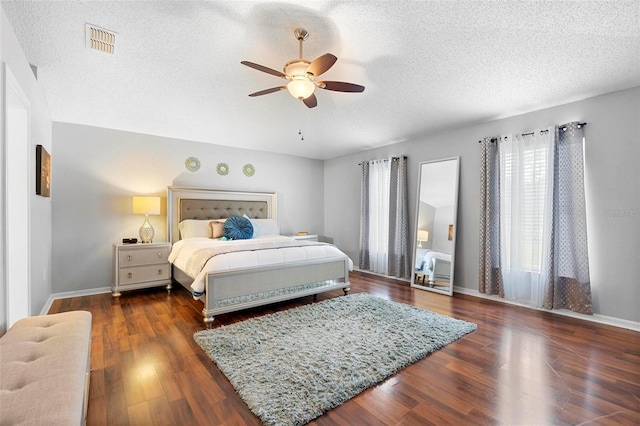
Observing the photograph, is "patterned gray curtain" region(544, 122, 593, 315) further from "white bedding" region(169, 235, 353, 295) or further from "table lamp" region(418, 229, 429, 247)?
"white bedding" region(169, 235, 353, 295)

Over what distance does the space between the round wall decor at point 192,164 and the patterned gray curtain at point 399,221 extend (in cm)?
336

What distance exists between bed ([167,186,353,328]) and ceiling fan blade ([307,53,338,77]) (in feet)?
6.76

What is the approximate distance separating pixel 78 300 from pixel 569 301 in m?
5.95

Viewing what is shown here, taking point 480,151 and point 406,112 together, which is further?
point 480,151

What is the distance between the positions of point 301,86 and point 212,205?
334cm

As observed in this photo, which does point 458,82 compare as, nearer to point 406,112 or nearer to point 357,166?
point 406,112

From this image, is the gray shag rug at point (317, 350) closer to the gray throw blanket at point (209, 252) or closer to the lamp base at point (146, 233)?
the gray throw blanket at point (209, 252)

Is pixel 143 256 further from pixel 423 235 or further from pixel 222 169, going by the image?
pixel 423 235

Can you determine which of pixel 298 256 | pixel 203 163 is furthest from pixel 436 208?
pixel 203 163

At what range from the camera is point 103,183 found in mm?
4125

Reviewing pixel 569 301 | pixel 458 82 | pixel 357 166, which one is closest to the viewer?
pixel 458 82

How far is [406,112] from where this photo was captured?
3.60 metres

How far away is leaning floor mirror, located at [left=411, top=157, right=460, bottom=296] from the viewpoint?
4227 millimetres

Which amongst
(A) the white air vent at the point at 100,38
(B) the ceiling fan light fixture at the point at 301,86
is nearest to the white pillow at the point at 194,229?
(A) the white air vent at the point at 100,38
